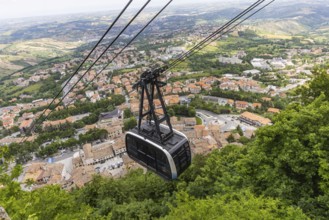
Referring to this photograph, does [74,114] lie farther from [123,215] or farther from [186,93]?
[123,215]

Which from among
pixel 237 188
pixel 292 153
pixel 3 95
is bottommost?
pixel 3 95

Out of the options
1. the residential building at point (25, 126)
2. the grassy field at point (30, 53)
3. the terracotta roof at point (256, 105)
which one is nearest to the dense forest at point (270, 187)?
the terracotta roof at point (256, 105)

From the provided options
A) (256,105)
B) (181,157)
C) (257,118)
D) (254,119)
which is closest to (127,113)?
(254,119)

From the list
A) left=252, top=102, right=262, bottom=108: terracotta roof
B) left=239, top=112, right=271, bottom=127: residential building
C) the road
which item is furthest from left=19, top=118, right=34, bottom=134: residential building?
left=252, top=102, right=262, bottom=108: terracotta roof

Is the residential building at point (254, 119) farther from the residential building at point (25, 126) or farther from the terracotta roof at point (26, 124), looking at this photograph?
the terracotta roof at point (26, 124)

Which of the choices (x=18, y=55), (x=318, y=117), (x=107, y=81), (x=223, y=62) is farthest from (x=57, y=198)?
(x=18, y=55)

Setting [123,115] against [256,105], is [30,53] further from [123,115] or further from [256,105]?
[256,105]

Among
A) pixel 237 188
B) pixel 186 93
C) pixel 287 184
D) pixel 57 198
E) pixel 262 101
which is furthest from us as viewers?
pixel 186 93

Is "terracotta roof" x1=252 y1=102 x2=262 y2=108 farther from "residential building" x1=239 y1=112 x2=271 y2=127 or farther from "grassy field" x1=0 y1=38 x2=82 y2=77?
"grassy field" x1=0 y1=38 x2=82 y2=77
